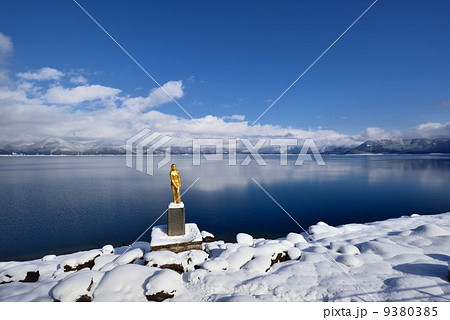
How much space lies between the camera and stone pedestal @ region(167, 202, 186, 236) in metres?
9.93

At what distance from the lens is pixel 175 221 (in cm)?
1000

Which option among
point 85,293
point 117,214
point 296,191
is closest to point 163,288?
point 85,293

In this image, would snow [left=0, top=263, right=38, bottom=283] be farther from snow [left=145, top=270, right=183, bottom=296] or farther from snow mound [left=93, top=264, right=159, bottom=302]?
snow [left=145, top=270, right=183, bottom=296]

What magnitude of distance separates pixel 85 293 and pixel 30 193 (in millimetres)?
38695

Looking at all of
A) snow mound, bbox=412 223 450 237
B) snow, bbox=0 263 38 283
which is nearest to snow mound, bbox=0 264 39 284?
snow, bbox=0 263 38 283

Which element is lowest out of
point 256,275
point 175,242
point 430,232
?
point 256,275

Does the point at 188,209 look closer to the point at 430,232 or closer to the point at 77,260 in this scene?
the point at 77,260

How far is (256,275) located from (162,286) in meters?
3.51

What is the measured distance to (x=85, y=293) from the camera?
6.38 metres

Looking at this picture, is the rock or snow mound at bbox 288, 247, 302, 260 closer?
the rock

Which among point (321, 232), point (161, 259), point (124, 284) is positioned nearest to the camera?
point (124, 284)

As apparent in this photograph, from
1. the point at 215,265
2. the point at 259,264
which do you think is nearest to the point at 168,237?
the point at 215,265

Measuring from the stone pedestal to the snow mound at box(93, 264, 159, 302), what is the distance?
8.70 feet

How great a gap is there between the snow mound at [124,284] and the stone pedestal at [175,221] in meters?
2.65
